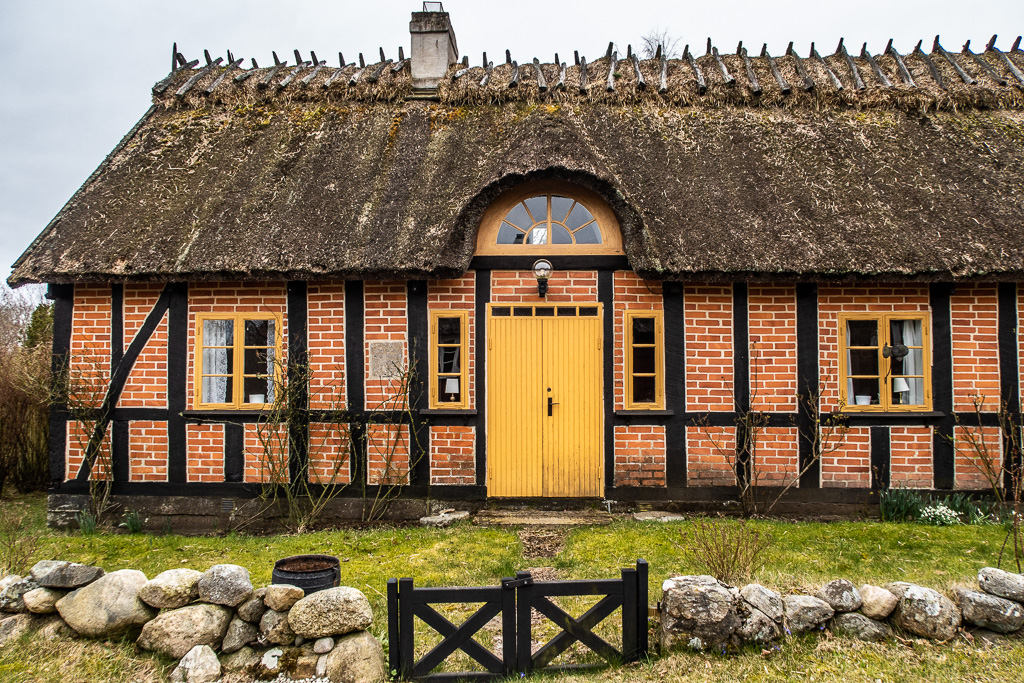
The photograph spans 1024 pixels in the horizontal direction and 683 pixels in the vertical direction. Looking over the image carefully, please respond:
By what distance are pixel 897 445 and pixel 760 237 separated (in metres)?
2.52

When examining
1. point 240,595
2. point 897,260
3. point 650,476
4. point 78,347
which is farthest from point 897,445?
point 78,347

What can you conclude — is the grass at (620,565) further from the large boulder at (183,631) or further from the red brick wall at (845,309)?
the red brick wall at (845,309)

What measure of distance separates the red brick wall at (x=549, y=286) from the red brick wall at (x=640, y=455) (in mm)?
1443

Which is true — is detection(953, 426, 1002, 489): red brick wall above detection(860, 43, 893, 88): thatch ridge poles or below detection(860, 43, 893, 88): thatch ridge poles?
below

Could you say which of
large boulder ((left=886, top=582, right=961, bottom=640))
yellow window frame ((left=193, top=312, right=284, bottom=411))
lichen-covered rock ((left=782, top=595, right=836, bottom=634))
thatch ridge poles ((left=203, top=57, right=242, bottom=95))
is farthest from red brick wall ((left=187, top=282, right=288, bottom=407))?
large boulder ((left=886, top=582, right=961, bottom=640))

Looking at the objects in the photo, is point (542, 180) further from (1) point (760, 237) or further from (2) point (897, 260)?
(2) point (897, 260)

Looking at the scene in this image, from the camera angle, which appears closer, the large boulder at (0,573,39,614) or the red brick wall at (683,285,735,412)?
the large boulder at (0,573,39,614)

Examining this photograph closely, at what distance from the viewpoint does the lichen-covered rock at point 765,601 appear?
393 cm

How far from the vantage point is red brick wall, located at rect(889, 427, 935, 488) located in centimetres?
712

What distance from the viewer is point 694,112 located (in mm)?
8484

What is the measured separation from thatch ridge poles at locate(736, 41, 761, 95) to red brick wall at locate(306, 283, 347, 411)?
5.42m

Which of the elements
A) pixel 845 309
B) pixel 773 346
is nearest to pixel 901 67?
pixel 845 309

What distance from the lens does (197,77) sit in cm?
908

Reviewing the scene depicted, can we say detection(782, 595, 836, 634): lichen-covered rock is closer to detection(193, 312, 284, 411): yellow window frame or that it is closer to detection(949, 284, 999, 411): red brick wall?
detection(949, 284, 999, 411): red brick wall
